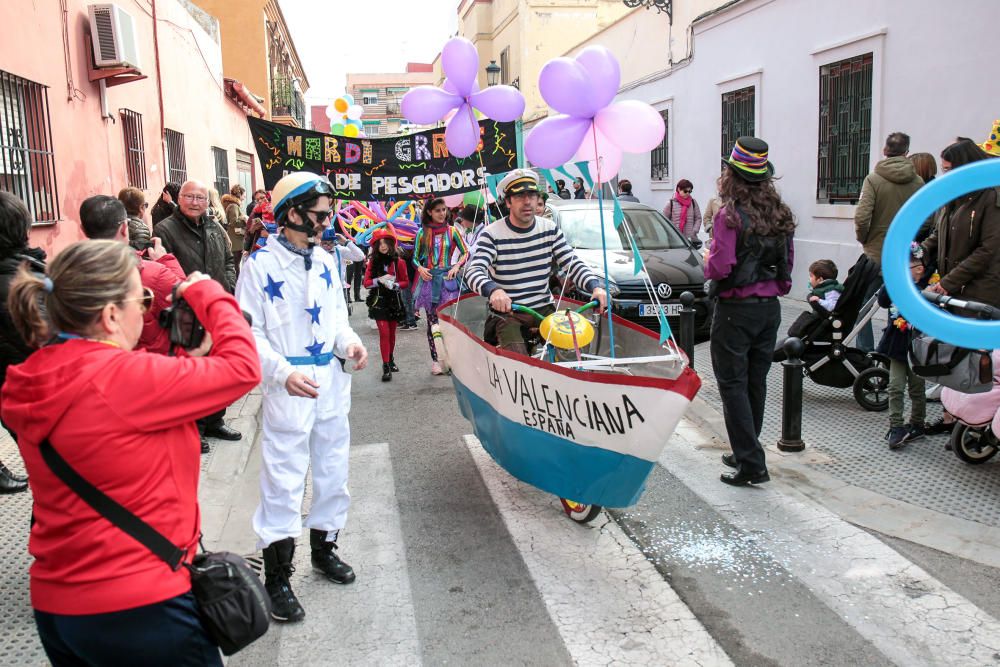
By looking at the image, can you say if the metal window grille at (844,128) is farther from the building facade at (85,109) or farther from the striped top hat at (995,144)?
the building facade at (85,109)

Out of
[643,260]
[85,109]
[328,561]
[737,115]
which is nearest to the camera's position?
[328,561]

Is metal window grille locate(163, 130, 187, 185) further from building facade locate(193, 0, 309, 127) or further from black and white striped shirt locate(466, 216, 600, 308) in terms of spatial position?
building facade locate(193, 0, 309, 127)

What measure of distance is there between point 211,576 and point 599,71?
344 centimetres

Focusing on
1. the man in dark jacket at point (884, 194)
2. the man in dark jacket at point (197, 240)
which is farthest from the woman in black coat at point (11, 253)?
the man in dark jacket at point (884, 194)

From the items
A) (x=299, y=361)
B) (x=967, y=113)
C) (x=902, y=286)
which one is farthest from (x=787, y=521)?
(x=967, y=113)

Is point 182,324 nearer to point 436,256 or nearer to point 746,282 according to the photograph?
point 746,282

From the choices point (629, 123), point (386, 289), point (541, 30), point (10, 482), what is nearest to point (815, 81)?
point (386, 289)

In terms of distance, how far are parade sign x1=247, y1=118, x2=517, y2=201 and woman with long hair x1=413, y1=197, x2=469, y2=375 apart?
0.46m

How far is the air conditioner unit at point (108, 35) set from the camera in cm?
940

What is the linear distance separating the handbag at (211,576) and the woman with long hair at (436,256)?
21.4 feet

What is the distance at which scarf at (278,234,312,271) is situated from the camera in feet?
12.2

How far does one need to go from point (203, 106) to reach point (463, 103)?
12923 millimetres

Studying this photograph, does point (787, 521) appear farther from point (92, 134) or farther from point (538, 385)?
point (92, 134)

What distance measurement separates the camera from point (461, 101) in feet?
21.3
